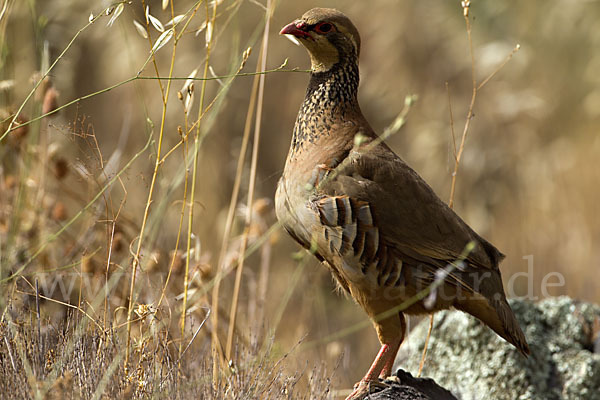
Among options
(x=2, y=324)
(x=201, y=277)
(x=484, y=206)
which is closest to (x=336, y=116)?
(x=201, y=277)

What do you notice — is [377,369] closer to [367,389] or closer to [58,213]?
[367,389]

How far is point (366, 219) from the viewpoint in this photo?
9.70ft

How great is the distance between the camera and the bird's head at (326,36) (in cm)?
315

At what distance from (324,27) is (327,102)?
1.00 ft

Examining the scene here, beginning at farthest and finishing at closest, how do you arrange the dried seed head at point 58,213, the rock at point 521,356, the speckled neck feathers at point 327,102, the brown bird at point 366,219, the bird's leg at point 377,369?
the dried seed head at point 58,213, the rock at point 521,356, the speckled neck feathers at point 327,102, the bird's leg at point 377,369, the brown bird at point 366,219

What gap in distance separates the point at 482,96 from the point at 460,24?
68 centimetres

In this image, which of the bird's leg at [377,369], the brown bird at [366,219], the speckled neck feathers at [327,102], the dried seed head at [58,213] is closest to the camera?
the brown bird at [366,219]

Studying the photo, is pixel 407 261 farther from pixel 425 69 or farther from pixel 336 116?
pixel 425 69

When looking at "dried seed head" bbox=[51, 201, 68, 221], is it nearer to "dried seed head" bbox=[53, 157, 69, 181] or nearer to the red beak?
"dried seed head" bbox=[53, 157, 69, 181]

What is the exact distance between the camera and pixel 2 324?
248 centimetres

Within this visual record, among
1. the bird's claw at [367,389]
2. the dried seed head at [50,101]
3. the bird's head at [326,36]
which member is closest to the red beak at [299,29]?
the bird's head at [326,36]

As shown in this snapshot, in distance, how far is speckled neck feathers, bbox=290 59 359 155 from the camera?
3.18 m

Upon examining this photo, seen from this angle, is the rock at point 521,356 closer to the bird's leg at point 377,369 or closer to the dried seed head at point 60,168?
the bird's leg at point 377,369

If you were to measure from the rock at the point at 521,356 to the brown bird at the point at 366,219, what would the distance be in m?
0.43
